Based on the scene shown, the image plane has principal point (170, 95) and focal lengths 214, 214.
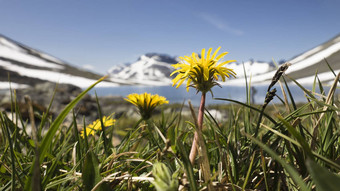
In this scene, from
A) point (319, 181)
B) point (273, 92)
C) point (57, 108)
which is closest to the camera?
point (319, 181)

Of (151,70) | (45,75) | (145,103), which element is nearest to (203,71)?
(145,103)

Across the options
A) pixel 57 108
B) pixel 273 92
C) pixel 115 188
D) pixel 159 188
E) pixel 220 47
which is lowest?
pixel 57 108

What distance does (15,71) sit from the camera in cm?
5353

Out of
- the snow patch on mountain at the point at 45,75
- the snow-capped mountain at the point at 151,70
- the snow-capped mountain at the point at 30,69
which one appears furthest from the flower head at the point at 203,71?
the snow-capped mountain at the point at 151,70

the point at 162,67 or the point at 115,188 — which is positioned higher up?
the point at 162,67

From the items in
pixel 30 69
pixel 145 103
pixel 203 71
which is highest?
pixel 30 69

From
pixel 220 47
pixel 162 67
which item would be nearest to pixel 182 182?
pixel 220 47

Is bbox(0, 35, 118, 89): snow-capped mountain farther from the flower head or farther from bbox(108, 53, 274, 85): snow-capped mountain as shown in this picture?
bbox(108, 53, 274, 85): snow-capped mountain

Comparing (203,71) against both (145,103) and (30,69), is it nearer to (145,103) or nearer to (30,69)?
(145,103)

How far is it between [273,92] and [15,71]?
66.0 m

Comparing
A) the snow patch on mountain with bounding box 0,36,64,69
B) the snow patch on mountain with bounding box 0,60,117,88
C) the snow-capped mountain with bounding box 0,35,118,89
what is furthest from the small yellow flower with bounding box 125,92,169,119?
the snow patch on mountain with bounding box 0,36,64,69

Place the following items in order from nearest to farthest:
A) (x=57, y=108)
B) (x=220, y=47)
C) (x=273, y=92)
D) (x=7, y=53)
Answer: (x=273, y=92)
(x=220, y=47)
(x=57, y=108)
(x=7, y=53)

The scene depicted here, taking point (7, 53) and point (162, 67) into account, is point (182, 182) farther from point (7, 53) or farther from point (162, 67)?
point (162, 67)

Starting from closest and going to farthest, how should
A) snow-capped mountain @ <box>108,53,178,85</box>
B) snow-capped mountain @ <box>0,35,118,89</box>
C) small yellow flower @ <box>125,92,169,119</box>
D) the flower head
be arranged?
the flower head
small yellow flower @ <box>125,92,169,119</box>
snow-capped mountain @ <box>0,35,118,89</box>
snow-capped mountain @ <box>108,53,178,85</box>
